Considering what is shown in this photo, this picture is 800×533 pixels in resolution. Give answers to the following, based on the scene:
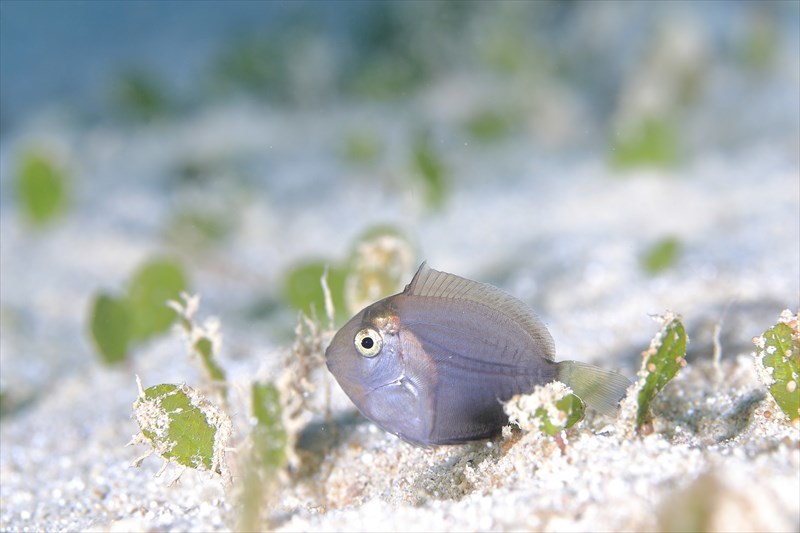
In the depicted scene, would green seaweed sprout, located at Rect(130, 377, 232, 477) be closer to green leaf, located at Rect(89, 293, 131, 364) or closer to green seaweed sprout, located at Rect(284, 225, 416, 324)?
green seaweed sprout, located at Rect(284, 225, 416, 324)

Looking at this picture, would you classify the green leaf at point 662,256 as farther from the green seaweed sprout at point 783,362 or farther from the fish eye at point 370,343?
the fish eye at point 370,343

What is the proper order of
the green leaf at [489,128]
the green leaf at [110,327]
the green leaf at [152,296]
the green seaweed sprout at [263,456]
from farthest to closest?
the green leaf at [489,128], the green leaf at [152,296], the green leaf at [110,327], the green seaweed sprout at [263,456]

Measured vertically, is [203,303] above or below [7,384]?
above

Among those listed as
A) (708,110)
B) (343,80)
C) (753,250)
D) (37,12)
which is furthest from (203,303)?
(37,12)

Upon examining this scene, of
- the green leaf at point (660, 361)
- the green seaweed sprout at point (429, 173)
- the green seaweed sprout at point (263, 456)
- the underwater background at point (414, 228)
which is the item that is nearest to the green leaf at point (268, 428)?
the green seaweed sprout at point (263, 456)

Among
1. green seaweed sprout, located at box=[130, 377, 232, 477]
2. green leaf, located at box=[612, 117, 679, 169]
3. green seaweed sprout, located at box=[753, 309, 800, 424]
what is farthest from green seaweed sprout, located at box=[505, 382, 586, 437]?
green leaf, located at box=[612, 117, 679, 169]

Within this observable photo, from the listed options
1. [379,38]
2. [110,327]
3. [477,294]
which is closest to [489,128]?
[379,38]

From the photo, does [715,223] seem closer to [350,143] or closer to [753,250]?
[753,250]
